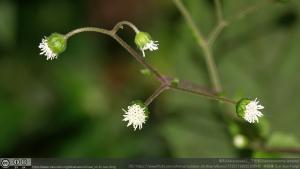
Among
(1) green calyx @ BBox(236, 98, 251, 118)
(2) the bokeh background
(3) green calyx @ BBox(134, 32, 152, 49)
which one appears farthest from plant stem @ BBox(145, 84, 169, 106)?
(2) the bokeh background

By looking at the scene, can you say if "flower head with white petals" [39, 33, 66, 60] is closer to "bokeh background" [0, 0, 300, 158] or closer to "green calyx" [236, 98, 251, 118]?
"green calyx" [236, 98, 251, 118]

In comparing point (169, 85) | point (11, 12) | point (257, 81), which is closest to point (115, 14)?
point (11, 12)

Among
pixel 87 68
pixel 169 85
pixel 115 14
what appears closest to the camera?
pixel 169 85

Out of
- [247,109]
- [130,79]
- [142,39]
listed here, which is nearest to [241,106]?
[247,109]

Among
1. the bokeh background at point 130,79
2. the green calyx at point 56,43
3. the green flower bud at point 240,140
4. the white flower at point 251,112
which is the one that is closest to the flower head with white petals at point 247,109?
the white flower at point 251,112

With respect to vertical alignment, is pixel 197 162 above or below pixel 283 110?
below

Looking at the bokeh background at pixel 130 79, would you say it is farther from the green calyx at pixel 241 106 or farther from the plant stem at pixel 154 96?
the plant stem at pixel 154 96

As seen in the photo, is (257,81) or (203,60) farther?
(203,60)

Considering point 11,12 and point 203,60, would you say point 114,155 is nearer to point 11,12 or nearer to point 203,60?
point 203,60
